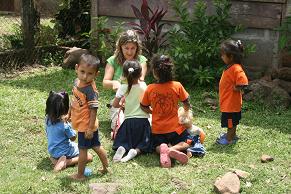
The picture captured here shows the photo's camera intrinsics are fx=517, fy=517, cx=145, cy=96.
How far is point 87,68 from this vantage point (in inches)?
178

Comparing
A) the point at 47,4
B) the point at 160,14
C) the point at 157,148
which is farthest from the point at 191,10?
the point at 47,4

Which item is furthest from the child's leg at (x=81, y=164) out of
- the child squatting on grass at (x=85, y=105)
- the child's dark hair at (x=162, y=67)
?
Result: the child's dark hair at (x=162, y=67)

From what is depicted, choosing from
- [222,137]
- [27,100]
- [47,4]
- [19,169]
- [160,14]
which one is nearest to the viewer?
[19,169]

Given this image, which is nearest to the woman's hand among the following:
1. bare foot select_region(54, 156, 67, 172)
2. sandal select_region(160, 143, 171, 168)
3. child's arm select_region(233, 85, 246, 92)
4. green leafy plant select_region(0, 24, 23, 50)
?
Answer: sandal select_region(160, 143, 171, 168)

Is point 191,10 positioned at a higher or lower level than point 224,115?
higher

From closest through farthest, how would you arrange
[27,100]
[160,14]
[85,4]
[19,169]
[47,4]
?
[19,169], [27,100], [160,14], [85,4], [47,4]

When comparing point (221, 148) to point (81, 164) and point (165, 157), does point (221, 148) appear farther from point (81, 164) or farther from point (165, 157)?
point (81, 164)

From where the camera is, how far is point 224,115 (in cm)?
578

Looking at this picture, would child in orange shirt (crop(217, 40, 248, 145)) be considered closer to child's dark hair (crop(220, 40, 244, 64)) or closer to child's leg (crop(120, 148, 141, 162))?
child's dark hair (crop(220, 40, 244, 64))

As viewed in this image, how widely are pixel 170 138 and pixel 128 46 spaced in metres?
1.25

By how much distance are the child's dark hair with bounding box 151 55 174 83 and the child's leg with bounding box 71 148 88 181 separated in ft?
3.83

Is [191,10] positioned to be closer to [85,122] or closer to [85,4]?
[85,4]

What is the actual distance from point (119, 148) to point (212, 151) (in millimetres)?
1044

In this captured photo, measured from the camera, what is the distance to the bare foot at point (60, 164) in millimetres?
5050
